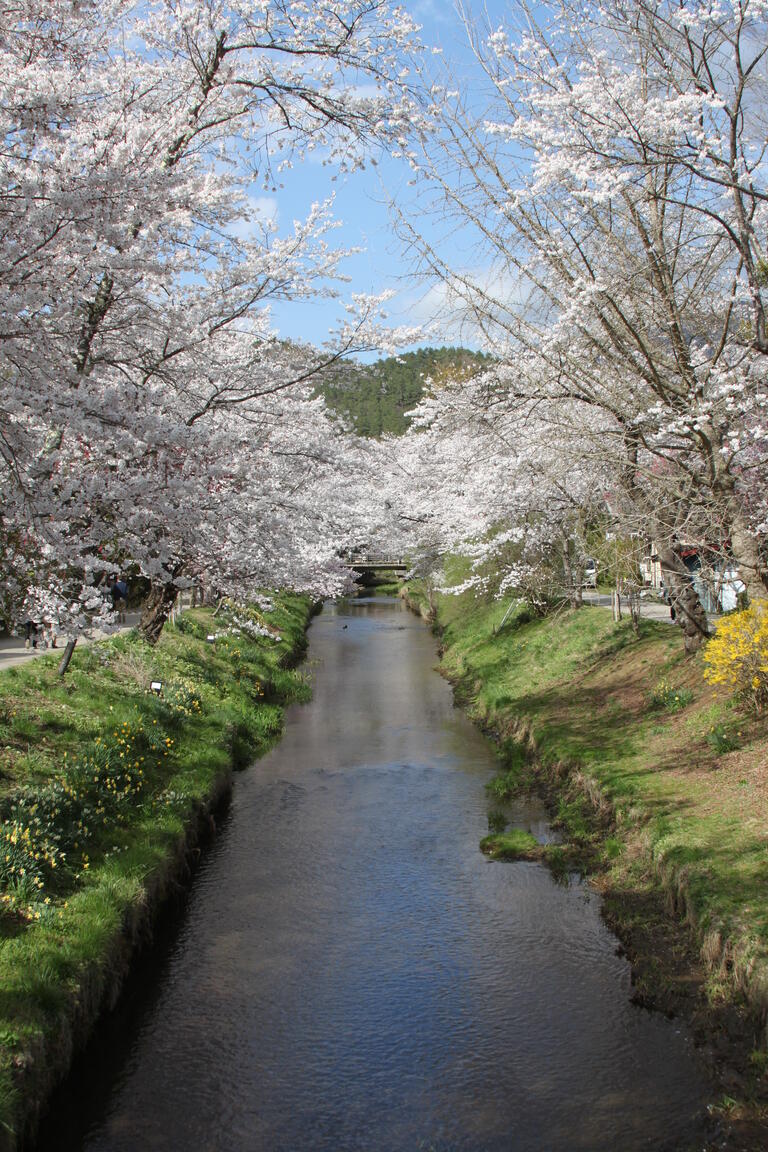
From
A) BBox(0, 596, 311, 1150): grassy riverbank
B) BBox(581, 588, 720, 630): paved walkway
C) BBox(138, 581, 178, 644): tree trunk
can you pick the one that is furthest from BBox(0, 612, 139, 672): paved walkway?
BBox(581, 588, 720, 630): paved walkway

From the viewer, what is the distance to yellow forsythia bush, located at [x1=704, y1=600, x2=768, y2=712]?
35.3 ft

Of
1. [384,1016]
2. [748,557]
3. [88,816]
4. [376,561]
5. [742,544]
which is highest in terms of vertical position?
[376,561]

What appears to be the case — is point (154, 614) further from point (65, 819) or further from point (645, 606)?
point (645, 606)

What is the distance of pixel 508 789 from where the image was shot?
13602mm

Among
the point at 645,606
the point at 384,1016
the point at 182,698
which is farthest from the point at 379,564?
the point at 384,1016

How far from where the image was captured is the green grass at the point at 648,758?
27.1 ft

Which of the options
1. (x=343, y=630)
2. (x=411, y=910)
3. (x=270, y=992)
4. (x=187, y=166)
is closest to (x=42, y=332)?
(x=187, y=166)

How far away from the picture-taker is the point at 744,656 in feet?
36.5

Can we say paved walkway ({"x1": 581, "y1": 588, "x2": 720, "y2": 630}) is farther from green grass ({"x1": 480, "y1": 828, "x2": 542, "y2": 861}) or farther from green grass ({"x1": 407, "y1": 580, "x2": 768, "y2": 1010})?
green grass ({"x1": 480, "y1": 828, "x2": 542, "y2": 861})

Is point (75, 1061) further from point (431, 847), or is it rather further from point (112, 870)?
point (431, 847)

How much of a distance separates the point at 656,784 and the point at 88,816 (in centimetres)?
656

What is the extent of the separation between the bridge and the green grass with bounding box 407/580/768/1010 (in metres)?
34.9

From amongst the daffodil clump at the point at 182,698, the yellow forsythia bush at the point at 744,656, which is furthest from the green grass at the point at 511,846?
the daffodil clump at the point at 182,698

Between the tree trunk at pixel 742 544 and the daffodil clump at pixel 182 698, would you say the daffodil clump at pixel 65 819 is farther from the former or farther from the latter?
the tree trunk at pixel 742 544
